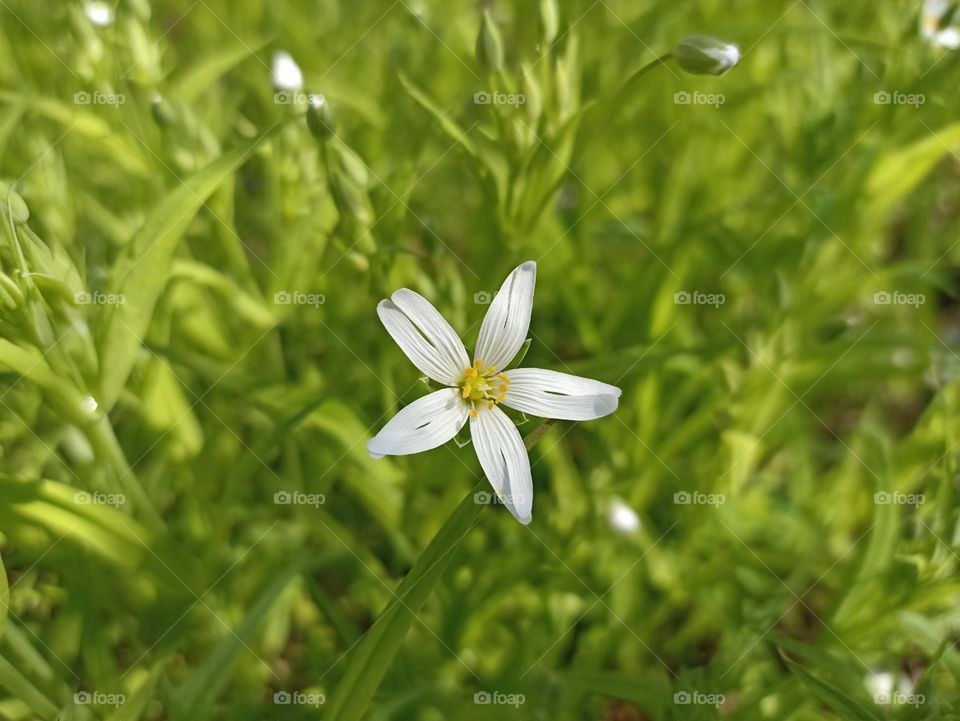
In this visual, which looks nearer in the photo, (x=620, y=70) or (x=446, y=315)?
(x=446, y=315)

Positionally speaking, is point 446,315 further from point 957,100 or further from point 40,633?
point 957,100

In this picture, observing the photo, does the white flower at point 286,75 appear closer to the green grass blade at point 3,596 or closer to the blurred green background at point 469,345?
the blurred green background at point 469,345

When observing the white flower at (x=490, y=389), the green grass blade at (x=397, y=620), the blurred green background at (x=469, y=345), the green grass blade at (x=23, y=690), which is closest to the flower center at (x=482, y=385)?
the white flower at (x=490, y=389)

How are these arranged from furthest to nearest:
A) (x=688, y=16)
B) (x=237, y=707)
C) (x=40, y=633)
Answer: (x=688, y=16), (x=40, y=633), (x=237, y=707)

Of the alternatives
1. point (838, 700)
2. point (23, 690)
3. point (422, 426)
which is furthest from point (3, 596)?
point (838, 700)

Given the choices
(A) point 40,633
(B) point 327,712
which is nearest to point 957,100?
(B) point 327,712

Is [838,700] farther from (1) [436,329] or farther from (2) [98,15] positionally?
(2) [98,15]
